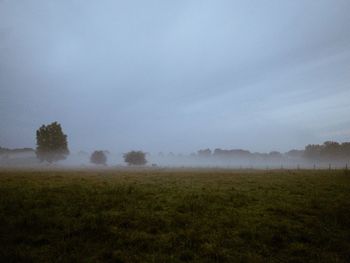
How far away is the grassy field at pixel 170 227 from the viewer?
29.1 feet

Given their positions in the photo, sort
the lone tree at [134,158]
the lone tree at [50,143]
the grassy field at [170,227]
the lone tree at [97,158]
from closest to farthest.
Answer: the grassy field at [170,227] → the lone tree at [50,143] → the lone tree at [134,158] → the lone tree at [97,158]

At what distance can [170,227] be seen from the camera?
11.5 metres

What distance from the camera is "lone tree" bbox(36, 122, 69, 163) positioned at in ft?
261

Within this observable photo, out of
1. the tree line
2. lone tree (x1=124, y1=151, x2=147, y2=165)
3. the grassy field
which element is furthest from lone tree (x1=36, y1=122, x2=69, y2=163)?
the grassy field

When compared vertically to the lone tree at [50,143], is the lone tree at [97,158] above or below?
below

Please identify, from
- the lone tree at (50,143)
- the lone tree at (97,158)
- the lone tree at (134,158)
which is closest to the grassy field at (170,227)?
the lone tree at (50,143)

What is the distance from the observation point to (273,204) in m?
15.4

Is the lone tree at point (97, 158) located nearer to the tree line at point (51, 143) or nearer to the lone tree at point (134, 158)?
the lone tree at point (134, 158)

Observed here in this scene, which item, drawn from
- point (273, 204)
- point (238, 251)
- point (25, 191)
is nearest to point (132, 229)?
point (238, 251)

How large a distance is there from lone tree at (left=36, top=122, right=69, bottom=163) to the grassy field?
70.2m

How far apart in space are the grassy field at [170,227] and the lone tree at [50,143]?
230 ft

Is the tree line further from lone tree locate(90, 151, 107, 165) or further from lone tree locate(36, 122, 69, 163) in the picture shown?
lone tree locate(90, 151, 107, 165)

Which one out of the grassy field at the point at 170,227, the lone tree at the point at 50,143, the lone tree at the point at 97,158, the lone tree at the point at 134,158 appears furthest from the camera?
the lone tree at the point at 97,158

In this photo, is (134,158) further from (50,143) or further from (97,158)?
(50,143)
